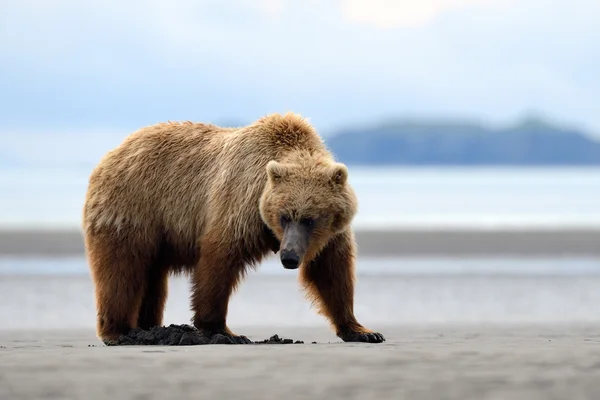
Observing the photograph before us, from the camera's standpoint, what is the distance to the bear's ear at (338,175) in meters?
7.55

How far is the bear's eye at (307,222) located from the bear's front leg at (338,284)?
54 centimetres

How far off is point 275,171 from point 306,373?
240cm

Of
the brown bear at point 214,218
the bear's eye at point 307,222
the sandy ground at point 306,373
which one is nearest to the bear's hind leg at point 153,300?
the brown bear at point 214,218

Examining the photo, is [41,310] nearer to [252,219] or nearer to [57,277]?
[57,277]

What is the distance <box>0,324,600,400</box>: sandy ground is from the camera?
4922 mm

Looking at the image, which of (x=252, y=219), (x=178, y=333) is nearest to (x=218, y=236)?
A: (x=252, y=219)

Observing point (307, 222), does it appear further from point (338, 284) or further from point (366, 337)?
point (366, 337)

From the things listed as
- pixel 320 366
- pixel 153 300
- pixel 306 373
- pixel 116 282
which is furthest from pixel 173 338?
pixel 306 373

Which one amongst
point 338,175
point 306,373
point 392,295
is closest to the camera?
point 306,373

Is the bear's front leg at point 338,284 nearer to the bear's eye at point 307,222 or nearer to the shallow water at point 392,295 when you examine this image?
the bear's eye at point 307,222

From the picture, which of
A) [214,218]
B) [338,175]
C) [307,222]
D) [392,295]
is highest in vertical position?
[338,175]

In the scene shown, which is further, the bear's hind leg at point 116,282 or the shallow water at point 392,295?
the shallow water at point 392,295

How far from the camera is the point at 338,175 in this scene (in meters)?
7.58

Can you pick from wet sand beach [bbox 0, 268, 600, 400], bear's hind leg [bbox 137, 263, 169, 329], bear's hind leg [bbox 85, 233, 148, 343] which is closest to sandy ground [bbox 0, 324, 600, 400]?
wet sand beach [bbox 0, 268, 600, 400]
